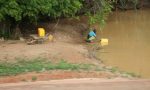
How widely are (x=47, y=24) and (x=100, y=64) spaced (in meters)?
7.29

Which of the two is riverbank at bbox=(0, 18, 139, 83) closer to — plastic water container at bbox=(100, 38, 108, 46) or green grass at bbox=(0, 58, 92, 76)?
green grass at bbox=(0, 58, 92, 76)

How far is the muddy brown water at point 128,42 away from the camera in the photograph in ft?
54.9

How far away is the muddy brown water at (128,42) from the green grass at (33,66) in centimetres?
215

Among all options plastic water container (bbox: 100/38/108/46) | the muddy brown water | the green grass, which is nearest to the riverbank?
the green grass

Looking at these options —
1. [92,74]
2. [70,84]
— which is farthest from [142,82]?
[92,74]

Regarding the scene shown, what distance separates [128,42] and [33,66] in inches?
294

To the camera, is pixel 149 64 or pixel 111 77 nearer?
pixel 111 77

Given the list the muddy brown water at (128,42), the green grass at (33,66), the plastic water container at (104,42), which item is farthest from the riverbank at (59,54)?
the muddy brown water at (128,42)

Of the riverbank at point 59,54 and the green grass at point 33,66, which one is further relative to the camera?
the green grass at point 33,66

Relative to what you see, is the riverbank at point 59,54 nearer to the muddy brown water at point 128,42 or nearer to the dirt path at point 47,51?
the dirt path at point 47,51

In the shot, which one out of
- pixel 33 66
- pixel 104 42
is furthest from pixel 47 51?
pixel 104 42

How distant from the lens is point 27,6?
63.6ft

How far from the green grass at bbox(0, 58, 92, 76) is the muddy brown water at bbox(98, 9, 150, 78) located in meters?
2.15

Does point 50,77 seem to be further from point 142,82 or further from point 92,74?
point 142,82
